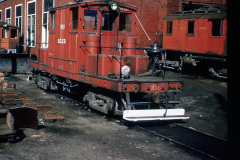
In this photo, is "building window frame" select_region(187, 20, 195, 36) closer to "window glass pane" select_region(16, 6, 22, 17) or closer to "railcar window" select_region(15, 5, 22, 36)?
"railcar window" select_region(15, 5, 22, 36)

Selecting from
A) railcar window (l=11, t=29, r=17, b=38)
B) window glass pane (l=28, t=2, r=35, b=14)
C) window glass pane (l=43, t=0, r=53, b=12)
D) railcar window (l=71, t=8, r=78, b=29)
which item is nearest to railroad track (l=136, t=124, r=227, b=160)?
railcar window (l=71, t=8, r=78, b=29)

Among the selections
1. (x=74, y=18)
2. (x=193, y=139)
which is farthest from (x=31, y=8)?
(x=193, y=139)

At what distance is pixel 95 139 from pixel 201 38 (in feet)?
42.1

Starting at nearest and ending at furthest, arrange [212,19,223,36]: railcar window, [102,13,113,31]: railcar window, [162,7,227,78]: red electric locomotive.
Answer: [102,13,113,31]: railcar window, [162,7,227,78]: red electric locomotive, [212,19,223,36]: railcar window

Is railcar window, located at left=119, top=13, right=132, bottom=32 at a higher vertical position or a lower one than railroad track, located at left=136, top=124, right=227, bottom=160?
higher

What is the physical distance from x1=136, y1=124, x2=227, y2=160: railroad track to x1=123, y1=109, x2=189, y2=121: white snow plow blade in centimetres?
36

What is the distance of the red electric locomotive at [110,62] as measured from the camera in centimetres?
769

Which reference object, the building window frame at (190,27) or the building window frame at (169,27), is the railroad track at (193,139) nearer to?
the building window frame at (190,27)

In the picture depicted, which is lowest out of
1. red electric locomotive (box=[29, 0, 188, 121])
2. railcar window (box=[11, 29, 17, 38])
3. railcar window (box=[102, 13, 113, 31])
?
red electric locomotive (box=[29, 0, 188, 121])

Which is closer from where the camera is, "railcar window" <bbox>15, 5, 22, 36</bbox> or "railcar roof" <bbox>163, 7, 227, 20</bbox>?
"railcar roof" <bbox>163, 7, 227, 20</bbox>

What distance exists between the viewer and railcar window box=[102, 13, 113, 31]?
9.15 meters

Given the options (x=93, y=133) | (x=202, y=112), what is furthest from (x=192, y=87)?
(x=93, y=133)

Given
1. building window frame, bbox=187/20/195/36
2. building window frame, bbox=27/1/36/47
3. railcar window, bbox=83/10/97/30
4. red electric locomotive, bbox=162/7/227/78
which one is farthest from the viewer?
building window frame, bbox=27/1/36/47

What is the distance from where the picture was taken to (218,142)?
21.5ft
